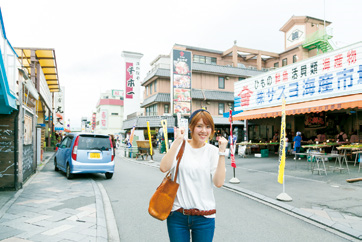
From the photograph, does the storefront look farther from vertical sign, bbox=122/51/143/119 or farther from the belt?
vertical sign, bbox=122/51/143/119

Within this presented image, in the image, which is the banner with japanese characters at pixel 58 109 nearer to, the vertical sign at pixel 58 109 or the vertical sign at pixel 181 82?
the vertical sign at pixel 58 109

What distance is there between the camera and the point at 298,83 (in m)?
16.0

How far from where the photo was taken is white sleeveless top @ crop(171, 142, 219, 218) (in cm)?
224

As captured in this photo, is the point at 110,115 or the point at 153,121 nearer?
the point at 153,121

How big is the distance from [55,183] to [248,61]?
1525 inches

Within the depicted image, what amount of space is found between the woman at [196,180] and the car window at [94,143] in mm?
7830

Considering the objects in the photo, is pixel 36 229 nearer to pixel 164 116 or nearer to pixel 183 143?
pixel 183 143

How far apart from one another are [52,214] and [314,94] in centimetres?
1434

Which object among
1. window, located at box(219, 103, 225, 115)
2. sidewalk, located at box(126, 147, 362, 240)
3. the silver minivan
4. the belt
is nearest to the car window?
the silver minivan

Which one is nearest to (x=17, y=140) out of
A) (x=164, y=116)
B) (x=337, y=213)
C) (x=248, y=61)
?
(x=337, y=213)

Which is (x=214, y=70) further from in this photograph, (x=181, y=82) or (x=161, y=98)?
(x=161, y=98)

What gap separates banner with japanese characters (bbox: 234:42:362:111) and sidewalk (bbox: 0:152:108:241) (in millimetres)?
7383

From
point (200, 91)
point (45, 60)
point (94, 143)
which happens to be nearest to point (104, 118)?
point (200, 91)

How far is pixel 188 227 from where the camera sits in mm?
2225
